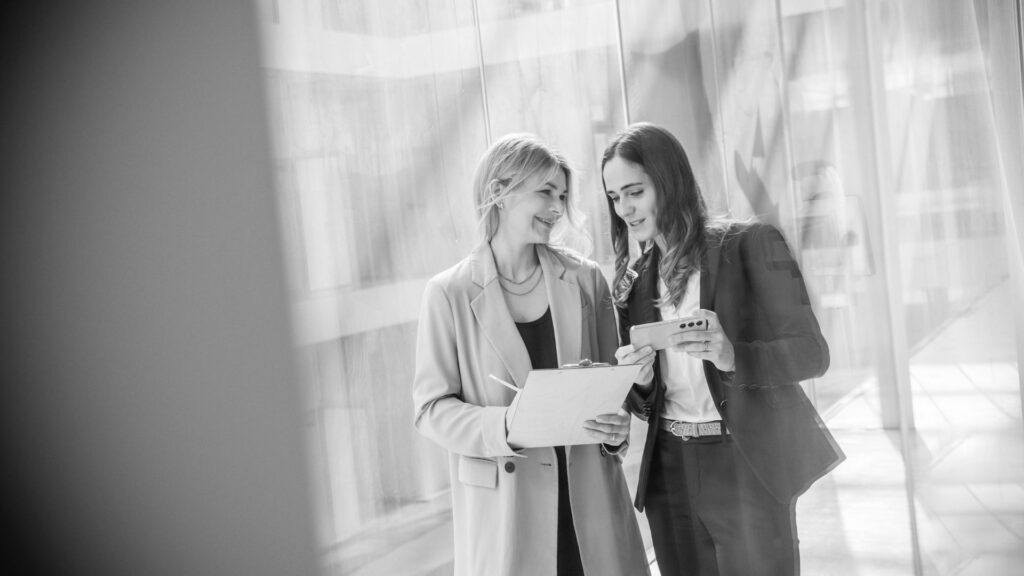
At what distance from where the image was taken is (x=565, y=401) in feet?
6.09

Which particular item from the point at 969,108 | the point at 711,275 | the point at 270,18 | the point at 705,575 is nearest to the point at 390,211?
the point at 270,18

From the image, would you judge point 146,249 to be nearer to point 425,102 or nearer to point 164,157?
point 164,157

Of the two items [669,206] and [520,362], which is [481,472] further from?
[669,206]

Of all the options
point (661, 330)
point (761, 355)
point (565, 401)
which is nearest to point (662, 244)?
point (661, 330)

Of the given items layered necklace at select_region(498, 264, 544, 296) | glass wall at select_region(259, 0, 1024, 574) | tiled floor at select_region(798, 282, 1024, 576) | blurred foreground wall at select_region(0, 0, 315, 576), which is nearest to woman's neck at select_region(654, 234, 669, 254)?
glass wall at select_region(259, 0, 1024, 574)

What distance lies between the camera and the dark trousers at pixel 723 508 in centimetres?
203

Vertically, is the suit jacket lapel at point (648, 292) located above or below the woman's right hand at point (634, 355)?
above

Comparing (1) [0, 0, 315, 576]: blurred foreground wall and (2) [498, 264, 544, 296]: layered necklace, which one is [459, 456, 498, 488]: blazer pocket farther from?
(1) [0, 0, 315, 576]: blurred foreground wall

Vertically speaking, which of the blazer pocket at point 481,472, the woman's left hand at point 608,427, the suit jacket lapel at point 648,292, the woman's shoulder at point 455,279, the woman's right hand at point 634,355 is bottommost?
the blazer pocket at point 481,472

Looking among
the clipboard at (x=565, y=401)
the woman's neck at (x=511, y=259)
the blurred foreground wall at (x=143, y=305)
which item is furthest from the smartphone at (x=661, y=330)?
the blurred foreground wall at (x=143, y=305)

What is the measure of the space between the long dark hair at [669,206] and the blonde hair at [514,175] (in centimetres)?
9

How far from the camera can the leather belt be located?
2.01m

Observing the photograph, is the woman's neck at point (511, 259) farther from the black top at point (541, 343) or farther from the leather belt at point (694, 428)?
the leather belt at point (694, 428)

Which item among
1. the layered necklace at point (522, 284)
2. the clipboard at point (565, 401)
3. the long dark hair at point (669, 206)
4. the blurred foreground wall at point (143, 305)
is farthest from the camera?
the blurred foreground wall at point (143, 305)
